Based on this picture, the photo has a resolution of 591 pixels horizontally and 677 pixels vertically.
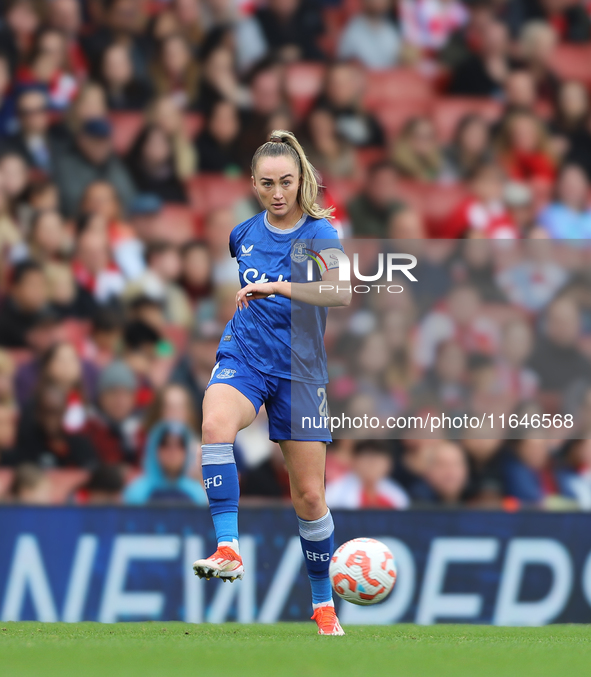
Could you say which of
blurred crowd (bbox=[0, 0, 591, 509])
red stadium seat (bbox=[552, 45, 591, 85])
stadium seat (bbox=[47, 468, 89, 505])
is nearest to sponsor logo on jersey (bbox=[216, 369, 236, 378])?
blurred crowd (bbox=[0, 0, 591, 509])

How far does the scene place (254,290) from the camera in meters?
5.37

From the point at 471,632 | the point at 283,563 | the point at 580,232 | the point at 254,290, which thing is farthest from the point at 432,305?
the point at 254,290

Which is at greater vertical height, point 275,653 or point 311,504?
point 311,504

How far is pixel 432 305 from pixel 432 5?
13.4 ft

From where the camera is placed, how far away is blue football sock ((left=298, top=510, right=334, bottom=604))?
578 cm

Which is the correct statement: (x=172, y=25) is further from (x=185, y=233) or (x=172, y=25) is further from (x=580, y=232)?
(x=580, y=232)

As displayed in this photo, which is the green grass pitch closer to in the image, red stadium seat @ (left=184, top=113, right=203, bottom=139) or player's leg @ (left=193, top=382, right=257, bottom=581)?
player's leg @ (left=193, top=382, right=257, bottom=581)

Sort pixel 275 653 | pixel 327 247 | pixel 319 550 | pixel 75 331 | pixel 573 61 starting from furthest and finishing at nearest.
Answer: pixel 573 61 → pixel 75 331 → pixel 319 550 → pixel 327 247 → pixel 275 653

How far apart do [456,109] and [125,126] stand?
326 cm

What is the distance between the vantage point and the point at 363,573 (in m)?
5.68

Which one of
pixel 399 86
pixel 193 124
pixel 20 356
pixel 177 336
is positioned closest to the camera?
pixel 20 356

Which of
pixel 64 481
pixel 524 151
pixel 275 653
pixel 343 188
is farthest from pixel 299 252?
pixel 524 151

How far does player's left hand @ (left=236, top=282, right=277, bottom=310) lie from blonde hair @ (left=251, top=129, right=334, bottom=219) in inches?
19.3

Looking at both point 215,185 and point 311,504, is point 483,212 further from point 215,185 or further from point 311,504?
point 311,504
